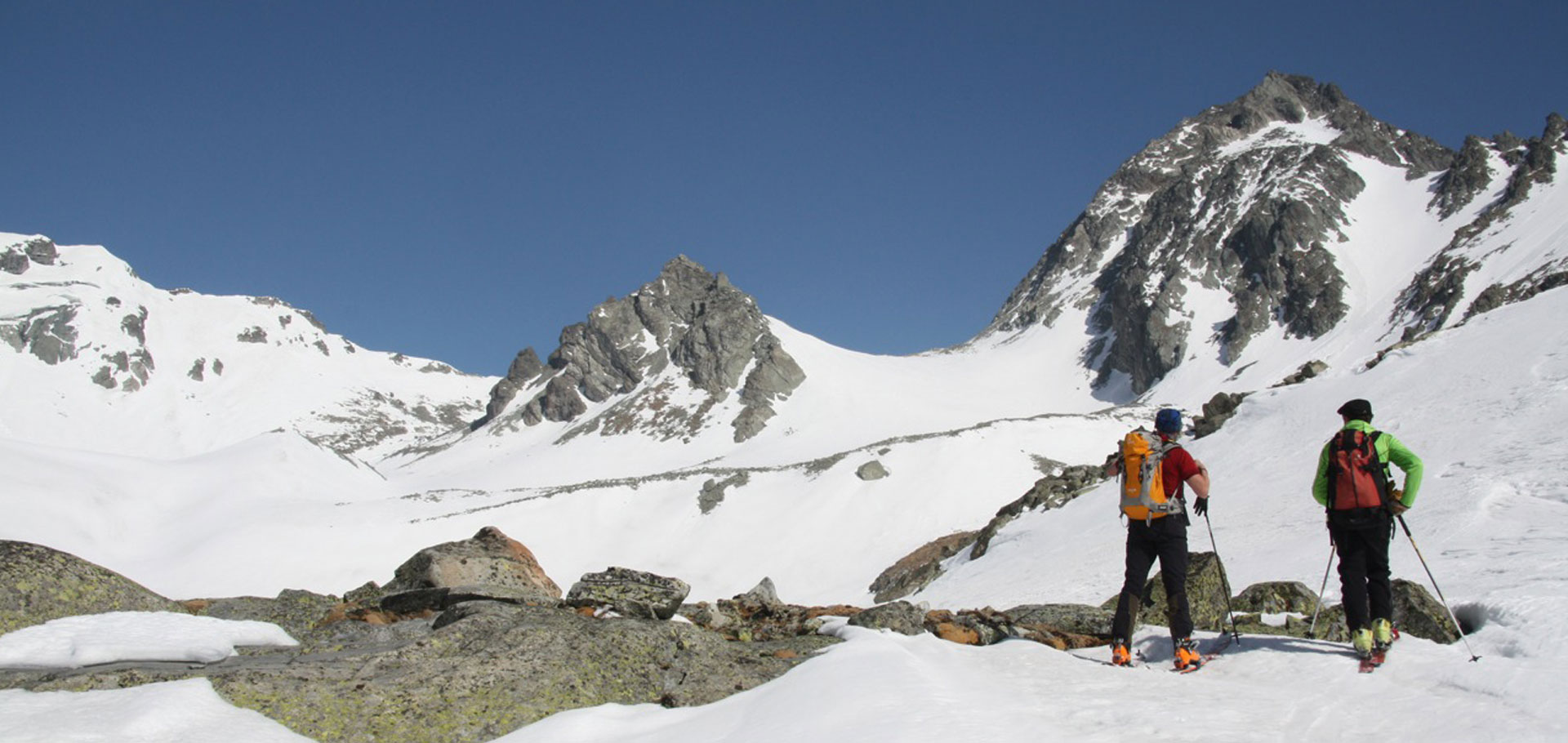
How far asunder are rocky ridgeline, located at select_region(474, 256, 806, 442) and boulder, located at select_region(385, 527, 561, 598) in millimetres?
87882

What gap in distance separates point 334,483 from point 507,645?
6401 cm

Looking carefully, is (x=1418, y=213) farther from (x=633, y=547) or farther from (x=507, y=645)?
→ (x=507, y=645)

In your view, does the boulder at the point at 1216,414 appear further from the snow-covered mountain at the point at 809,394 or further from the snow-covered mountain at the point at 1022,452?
the snow-covered mountain at the point at 809,394

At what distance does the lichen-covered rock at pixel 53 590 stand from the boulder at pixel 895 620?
730cm

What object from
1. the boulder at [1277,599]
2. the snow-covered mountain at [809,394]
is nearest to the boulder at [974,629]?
the boulder at [1277,599]

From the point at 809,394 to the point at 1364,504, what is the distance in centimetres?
10302

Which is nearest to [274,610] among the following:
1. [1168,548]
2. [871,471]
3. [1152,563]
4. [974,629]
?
[974,629]

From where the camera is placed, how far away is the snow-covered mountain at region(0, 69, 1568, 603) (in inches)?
1726

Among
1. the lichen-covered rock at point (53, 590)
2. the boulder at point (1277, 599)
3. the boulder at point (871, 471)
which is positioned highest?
the boulder at point (871, 471)

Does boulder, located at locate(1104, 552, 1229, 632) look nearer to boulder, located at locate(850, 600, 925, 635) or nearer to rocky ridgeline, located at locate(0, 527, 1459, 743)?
rocky ridgeline, located at locate(0, 527, 1459, 743)

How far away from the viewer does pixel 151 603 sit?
870 centimetres

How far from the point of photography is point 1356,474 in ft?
26.7

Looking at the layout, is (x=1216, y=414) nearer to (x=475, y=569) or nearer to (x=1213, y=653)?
(x=1213, y=653)

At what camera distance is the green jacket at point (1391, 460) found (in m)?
7.85
